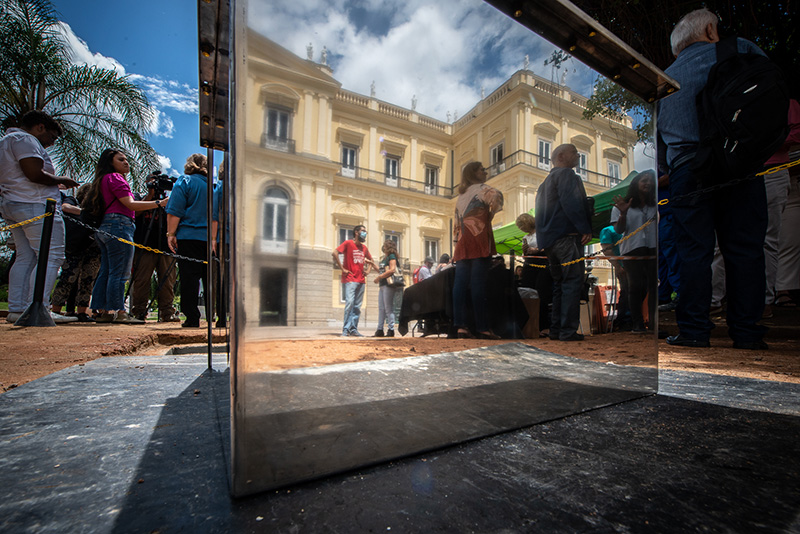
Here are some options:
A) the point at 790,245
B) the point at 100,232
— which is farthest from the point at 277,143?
the point at 790,245

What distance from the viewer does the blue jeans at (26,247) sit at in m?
2.82

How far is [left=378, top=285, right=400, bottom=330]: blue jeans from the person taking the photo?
0.69m

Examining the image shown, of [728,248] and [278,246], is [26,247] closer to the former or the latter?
[278,246]

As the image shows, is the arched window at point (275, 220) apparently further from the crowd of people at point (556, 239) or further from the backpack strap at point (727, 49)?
the backpack strap at point (727, 49)

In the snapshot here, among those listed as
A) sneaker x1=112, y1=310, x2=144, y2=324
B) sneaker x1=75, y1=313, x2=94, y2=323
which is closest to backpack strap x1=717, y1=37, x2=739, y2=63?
sneaker x1=112, y1=310, x2=144, y2=324

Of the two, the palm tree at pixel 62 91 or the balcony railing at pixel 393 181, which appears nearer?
the balcony railing at pixel 393 181

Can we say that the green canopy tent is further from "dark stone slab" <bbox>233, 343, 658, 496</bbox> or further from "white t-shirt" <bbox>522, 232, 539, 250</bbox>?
"dark stone slab" <bbox>233, 343, 658, 496</bbox>

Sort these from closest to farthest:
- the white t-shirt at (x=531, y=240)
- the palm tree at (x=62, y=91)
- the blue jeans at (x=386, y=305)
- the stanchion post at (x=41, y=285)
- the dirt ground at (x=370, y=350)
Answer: the dirt ground at (x=370, y=350)
the blue jeans at (x=386, y=305)
the white t-shirt at (x=531, y=240)
the stanchion post at (x=41, y=285)
the palm tree at (x=62, y=91)

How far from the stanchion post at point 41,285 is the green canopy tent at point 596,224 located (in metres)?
3.33

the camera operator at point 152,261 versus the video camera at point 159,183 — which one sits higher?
the video camera at point 159,183

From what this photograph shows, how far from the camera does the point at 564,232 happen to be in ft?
2.90

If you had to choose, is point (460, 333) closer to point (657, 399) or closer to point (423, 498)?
point (423, 498)

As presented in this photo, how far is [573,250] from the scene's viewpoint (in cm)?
90

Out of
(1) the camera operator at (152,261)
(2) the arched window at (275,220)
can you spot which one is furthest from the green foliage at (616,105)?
(1) the camera operator at (152,261)
